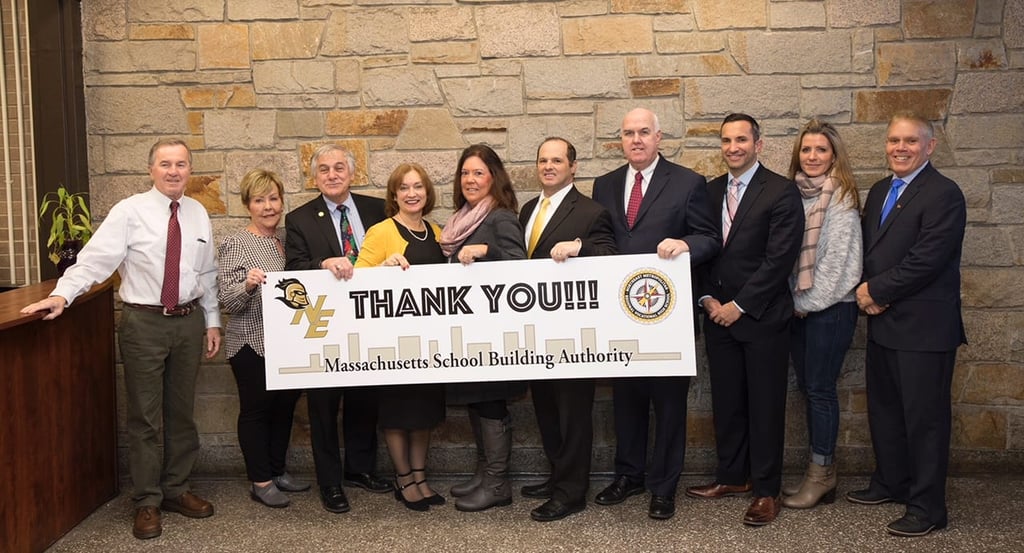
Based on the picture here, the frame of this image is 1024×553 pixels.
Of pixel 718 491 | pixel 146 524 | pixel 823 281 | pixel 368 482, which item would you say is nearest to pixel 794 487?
pixel 718 491

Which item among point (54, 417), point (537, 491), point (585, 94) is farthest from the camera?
point (585, 94)

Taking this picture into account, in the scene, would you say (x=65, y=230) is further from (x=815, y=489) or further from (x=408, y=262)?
(x=815, y=489)

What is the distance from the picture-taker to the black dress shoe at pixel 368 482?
413 cm

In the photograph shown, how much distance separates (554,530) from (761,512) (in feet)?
2.82

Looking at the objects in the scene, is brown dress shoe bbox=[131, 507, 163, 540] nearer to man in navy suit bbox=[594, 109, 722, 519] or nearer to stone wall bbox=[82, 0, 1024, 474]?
stone wall bbox=[82, 0, 1024, 474]

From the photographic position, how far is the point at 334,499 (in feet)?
12.7

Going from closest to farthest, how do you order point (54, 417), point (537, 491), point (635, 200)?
point (54, 417), point (635, 200), point (537, 491)

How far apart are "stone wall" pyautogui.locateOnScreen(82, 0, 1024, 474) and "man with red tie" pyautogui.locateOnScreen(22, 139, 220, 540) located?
2.31 feet

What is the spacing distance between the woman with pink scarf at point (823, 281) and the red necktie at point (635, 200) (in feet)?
2.26

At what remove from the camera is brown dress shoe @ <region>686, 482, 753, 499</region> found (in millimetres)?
3934

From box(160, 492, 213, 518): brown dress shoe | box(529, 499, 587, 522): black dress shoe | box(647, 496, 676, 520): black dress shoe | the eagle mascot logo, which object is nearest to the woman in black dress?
the eagle mascot logo

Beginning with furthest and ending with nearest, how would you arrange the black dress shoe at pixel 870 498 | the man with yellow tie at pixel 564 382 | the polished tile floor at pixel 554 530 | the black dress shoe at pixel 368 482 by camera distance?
1. the black dress shoe at pixel 368 482
2. the black dress shoe at pixel 870 498
3. the man with yellow tie at pixel 564 382
4. the polished tile floor at pixel 554 530

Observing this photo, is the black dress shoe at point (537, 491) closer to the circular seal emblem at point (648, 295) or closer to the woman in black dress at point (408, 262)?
the woman in black dress at point (408, 262)

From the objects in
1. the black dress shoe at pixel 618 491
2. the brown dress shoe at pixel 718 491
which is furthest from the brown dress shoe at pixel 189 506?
the brown dress shoe at pixel 718 491
